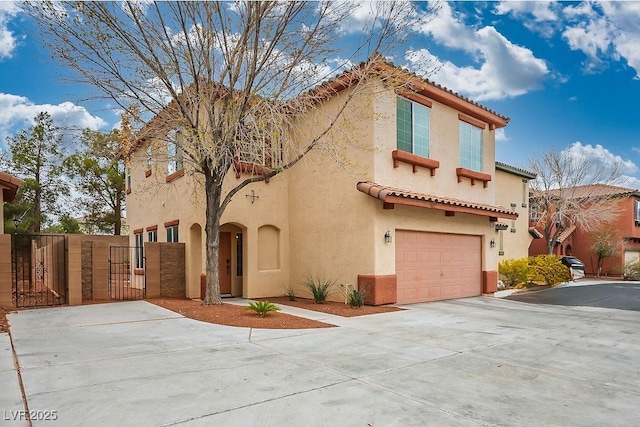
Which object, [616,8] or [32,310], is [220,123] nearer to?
[32,310]

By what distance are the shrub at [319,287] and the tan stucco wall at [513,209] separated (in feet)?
42.3

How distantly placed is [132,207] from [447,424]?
1999 cm


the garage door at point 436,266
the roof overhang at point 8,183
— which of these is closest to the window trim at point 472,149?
the garage door at point 436,266

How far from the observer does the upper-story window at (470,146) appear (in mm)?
16047

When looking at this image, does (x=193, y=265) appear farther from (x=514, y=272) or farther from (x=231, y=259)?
(x=514, y=272)

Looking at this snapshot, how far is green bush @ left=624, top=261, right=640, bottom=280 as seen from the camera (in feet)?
98.4

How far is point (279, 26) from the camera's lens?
10.5 meters

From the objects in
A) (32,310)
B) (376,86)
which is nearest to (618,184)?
(376,86)

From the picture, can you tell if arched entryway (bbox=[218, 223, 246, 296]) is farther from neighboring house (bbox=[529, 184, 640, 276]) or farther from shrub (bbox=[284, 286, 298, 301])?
neighboring house (bbox=[529, 184, 640, 276])

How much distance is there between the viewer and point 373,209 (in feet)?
40.8

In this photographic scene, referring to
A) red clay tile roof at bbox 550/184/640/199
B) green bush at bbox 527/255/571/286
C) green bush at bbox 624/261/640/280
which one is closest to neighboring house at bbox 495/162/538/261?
green bush at bbox 527/255/571/286

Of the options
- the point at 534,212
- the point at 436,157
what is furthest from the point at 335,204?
the point at 534,212

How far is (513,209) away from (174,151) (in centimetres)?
1908

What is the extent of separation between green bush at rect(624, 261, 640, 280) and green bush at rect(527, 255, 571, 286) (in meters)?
12.7
